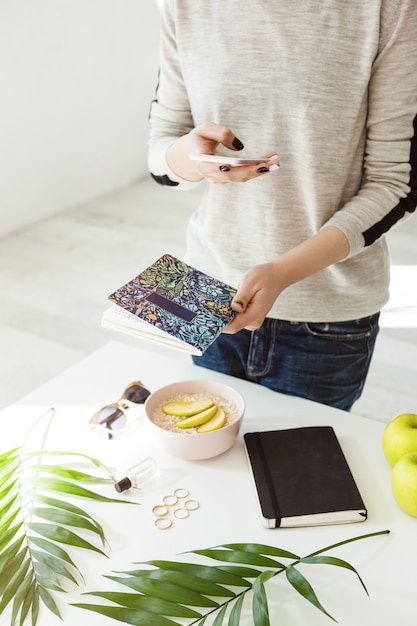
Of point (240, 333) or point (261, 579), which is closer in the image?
point (261, 579)

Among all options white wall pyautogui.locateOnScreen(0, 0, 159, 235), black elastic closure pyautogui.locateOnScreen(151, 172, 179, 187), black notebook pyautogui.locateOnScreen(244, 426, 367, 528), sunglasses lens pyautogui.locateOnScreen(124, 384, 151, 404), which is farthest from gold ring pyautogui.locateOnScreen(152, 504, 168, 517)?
white wall pyautogui.locateOnScreen(0, 0, 159, 235)

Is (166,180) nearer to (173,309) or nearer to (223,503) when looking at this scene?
(173,309)

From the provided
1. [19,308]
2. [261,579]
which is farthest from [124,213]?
[261,579]

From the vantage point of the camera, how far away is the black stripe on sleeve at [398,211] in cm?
120

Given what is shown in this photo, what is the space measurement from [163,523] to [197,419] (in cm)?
19

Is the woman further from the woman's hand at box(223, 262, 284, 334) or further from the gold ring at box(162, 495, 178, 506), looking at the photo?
the gold ring at box(162, 495, 178, 506)

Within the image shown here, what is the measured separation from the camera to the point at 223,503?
1.00 meters

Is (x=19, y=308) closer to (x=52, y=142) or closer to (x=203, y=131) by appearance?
(x=52, y=142)

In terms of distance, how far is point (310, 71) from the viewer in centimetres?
117

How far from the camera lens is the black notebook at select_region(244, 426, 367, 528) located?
960 millimetres

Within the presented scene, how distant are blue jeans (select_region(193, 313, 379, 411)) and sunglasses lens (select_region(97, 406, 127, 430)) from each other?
31 centimetres

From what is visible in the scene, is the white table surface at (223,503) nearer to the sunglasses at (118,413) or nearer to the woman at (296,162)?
the sunglasses at (118,413)

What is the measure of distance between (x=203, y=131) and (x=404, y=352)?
6.31 ft

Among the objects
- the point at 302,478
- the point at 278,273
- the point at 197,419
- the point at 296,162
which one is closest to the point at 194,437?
the point at 197,419
